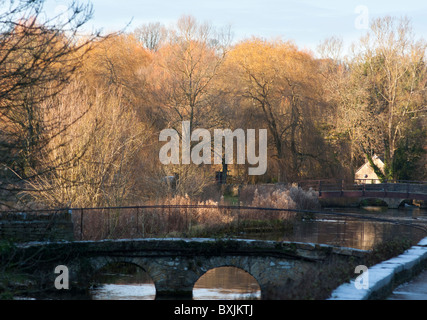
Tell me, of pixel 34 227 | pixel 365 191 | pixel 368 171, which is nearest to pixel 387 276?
pixel 34 227

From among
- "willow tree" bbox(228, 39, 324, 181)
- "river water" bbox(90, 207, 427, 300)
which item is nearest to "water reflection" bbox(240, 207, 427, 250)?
"river water" bbox(90, 207, 427, 300)

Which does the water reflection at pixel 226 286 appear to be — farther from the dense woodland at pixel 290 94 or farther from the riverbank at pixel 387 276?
the dense woodland at pixel 290 94

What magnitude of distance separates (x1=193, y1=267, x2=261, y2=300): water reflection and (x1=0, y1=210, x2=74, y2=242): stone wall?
4.13m

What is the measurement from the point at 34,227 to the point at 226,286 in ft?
20.7

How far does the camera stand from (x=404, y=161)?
4303cm

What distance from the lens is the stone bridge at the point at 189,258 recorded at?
15273 millimetres

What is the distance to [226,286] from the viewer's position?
17.5 meters

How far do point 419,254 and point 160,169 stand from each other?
17.0 m
